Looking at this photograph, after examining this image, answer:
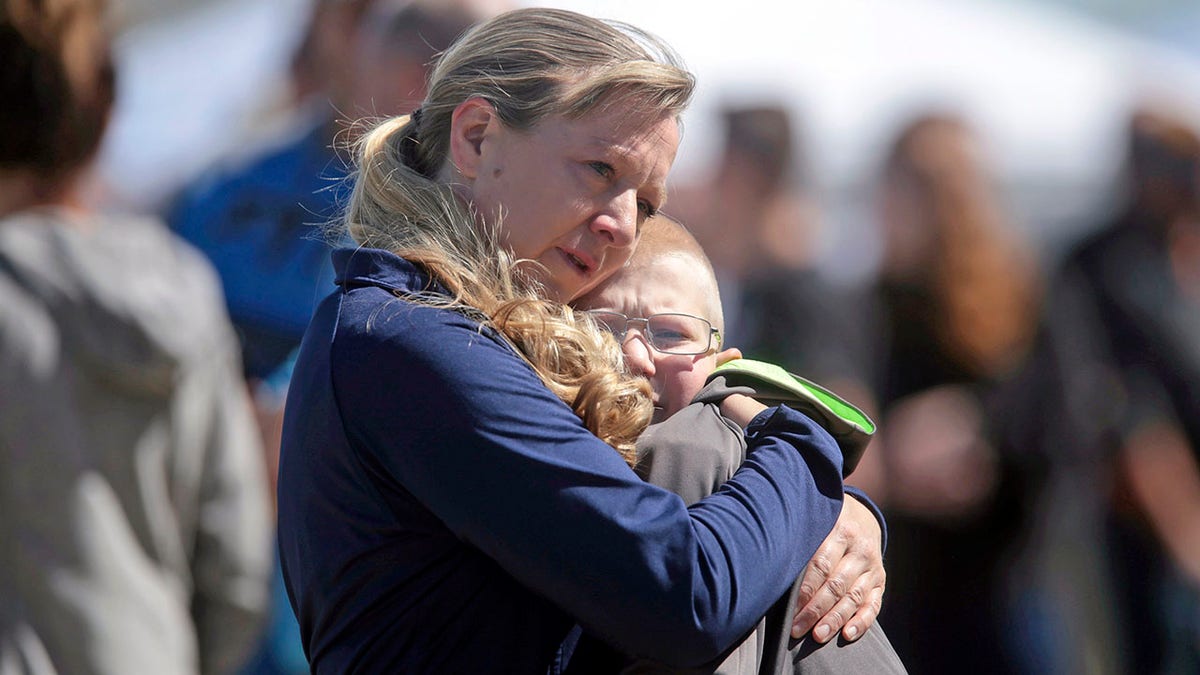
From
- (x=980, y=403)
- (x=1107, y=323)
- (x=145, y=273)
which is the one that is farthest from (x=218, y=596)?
(x=1107, y=323)

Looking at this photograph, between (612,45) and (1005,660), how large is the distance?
10.9 feet

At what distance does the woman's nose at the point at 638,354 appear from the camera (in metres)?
2.10

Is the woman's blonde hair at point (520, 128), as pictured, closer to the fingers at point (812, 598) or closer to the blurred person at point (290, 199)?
the fingers at point (812, 598)

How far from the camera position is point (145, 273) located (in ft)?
10.1

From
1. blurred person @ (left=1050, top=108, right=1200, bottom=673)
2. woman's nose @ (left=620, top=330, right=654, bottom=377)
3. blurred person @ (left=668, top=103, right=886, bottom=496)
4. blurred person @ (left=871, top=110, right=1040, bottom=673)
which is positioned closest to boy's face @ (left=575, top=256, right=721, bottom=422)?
woman's nose @ (left=620, top=330, right=654, bottom=377)

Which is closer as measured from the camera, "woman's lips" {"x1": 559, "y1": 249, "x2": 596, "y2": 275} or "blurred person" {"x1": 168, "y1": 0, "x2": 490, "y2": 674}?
"woman's lips" {"x1": 559, "y1": 249, "x2": 596, "y2": 275}

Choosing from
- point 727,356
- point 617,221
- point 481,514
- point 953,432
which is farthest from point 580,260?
point 953,432

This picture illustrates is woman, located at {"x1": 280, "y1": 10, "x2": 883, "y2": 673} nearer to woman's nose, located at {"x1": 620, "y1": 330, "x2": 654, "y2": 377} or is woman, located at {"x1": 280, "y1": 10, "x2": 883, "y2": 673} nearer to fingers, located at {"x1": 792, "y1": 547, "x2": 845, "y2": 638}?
fingers, located at {"x1": 792, "y1": 547, "x2": 845, "y2": 638}

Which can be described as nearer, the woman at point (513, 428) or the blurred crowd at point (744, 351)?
the woman at point (513, 428)

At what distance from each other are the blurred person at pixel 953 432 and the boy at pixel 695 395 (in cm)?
253

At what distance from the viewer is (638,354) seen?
212cm

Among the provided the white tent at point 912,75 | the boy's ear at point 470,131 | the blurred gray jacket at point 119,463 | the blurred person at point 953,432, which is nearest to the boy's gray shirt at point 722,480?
the boy's ear at point 470,131

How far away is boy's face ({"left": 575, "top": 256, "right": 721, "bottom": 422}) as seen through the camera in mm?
2156

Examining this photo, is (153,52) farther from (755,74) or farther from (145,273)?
(145,273)
